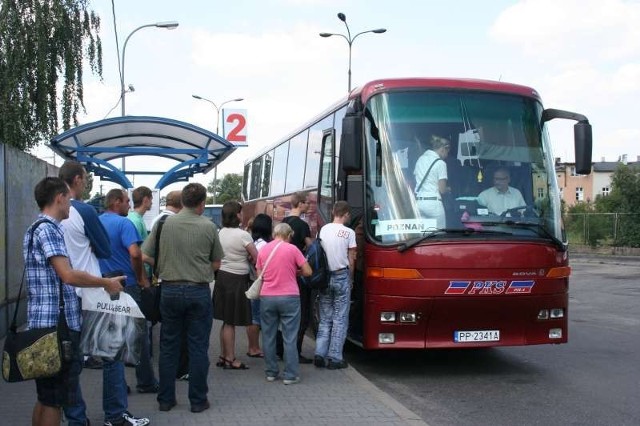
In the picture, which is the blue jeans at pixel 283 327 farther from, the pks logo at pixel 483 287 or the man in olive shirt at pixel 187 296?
the pks logo at pixel 483 287

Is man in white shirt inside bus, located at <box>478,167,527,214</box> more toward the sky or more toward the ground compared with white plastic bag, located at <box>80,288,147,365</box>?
more toward the sky

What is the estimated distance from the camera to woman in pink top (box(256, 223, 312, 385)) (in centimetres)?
794

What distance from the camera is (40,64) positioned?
1994cm

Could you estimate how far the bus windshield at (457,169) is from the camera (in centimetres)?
848

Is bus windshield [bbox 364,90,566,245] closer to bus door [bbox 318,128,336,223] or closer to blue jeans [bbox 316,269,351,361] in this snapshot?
blue jeans [bbox 316,269,351,361]

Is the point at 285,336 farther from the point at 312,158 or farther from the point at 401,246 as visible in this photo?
the point at 312,158

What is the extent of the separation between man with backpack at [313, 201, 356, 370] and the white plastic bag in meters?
3.46

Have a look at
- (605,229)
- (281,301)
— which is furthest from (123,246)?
(605,229)

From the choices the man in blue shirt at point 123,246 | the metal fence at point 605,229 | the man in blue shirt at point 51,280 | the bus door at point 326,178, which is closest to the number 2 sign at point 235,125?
the metal fence at point 605,229

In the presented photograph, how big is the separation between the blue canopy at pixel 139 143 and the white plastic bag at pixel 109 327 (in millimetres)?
7657

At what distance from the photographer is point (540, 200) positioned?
8.76 m

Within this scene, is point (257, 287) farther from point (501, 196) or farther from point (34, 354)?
point (34, 354)

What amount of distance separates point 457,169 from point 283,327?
8.63ft

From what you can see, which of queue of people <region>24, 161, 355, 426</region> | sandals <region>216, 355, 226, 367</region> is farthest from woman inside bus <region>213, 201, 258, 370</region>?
sandals <region>216, 355, 226, 367</region>
